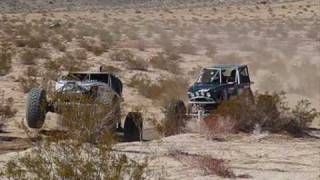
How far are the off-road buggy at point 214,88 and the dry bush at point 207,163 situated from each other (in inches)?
189

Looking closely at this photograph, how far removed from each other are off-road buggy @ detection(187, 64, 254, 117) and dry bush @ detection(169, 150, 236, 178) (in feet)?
15.7

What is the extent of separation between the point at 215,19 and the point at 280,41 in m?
29.7

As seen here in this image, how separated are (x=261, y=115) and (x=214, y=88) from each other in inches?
66.9

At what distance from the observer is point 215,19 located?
86625 mm

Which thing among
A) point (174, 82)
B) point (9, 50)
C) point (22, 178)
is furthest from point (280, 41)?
point (22, 178)

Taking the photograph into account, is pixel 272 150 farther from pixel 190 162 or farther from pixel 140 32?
pixel 140 32

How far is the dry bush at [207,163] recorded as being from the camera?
12.8 metres

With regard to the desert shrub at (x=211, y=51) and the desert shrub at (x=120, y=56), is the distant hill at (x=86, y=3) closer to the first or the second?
the desert shrub at (x=211, y=51)

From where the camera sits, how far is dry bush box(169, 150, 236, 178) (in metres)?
12.8

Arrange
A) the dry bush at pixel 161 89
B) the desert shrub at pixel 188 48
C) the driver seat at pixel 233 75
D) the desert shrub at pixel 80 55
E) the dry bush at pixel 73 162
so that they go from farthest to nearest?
the desert shrub at pixel 188 48, the desert shrub at pixel 80 55, the dry bush at pixel 161 89, the driver seat at pixel 233 75, the dry bush at pixel 73 162

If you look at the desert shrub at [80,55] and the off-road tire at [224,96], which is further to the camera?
the desert shrub at [80,55]

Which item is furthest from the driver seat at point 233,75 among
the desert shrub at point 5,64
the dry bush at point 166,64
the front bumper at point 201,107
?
the dry bush at point 166,64

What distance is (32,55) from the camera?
36.5 metres

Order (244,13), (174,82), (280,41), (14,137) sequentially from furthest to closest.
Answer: (244,13) → (280,41) → (174,82) → (14,137)
